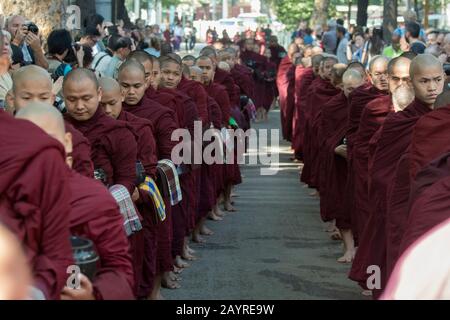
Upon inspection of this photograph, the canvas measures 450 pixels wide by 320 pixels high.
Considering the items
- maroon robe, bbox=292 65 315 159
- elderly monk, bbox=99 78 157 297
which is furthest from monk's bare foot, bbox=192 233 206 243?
maroon robe, bbox=292 65 315 159

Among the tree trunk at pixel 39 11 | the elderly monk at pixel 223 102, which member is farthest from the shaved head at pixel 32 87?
the elderly monk at pixel 223 102

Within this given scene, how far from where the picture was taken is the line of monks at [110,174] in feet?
13.1

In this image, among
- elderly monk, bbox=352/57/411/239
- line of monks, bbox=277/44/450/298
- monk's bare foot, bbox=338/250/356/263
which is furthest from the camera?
monk's bare foot, bbox=338/250/356/263

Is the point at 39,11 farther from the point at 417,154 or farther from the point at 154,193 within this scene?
the point at 417,154

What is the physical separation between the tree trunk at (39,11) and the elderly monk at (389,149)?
5.68 metres

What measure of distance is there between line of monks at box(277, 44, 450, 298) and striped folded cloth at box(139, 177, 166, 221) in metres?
1.38

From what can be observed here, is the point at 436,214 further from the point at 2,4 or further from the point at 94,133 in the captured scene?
the point at 2,4

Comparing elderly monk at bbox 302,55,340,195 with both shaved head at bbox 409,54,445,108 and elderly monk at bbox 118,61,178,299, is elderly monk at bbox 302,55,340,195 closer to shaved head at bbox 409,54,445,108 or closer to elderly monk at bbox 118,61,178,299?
elderly monk at bbox 118,61,178,299

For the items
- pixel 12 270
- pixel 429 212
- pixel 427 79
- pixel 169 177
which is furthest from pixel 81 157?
pixel 427 79

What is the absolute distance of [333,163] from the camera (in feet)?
37.0

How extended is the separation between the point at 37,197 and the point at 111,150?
10.3 ft

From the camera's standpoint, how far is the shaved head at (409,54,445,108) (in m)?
8.09
